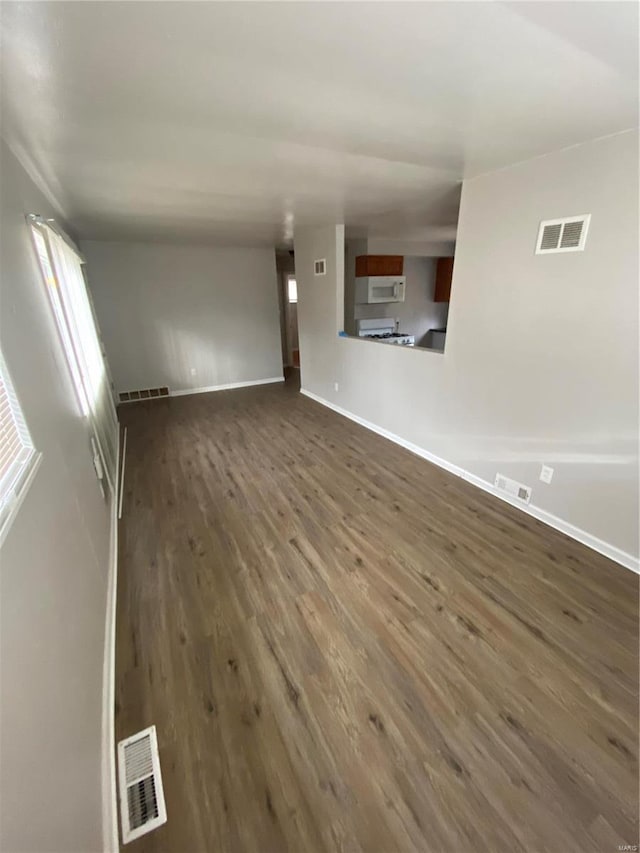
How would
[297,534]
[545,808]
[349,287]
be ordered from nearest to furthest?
1. [545,808]
2. [297,534]
3. [349,287]

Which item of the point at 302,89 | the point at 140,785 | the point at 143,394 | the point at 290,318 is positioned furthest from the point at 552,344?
the point at 290,318

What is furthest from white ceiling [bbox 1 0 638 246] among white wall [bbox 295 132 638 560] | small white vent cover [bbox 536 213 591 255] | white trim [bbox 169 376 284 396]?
white trim [bbox 169 376 284 396]

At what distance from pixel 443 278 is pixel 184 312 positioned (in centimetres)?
491

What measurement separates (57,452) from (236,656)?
4.11ft

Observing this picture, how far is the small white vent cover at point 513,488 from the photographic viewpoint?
2.67m

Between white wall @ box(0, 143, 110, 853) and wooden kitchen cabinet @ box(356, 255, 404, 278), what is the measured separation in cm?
453

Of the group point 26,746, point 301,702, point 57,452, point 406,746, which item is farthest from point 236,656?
point 57,452

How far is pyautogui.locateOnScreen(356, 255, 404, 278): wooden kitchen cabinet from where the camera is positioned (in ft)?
18.4

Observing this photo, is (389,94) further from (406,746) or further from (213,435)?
(213,435)

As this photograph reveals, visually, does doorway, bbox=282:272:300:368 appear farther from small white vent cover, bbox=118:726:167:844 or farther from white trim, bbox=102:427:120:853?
small white vent cover, bbox=118:726:167:844

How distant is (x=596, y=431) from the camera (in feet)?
7.15

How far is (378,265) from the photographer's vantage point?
5.69 m

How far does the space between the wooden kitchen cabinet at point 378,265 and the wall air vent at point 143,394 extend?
3903 mm

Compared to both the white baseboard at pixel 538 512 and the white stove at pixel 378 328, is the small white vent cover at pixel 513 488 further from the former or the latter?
the white stove at pixel 378 328
